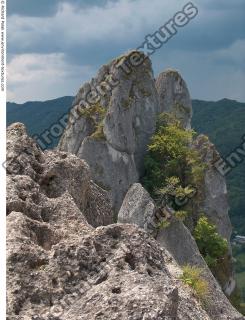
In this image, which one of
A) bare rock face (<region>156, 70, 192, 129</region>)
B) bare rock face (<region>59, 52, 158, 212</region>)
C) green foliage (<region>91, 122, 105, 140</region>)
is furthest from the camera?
bare rock face (<region>156, 70, 192, 129</region>)

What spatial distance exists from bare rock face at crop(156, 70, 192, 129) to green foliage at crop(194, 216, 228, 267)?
57.0 ft

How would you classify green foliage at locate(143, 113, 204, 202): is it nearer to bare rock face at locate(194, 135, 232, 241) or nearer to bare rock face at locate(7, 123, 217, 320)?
bare rock face at locate(194, 135, 232, 241)

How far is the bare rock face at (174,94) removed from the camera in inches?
2397

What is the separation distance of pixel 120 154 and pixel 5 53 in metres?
43.3

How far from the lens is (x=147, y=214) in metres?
30.6

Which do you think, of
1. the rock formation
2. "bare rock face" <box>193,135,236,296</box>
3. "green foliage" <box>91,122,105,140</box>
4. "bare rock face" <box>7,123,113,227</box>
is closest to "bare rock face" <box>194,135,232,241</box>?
"bare rock face" <box>193,135,236,296</box>

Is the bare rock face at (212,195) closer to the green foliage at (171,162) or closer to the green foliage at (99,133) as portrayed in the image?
the green foliage at (171,162)

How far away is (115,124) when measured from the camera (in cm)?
5031

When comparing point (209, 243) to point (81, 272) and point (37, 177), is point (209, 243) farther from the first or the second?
point (81, 272)

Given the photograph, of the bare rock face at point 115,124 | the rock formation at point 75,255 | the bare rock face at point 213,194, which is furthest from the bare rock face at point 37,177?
the bare rock face at point 213,194

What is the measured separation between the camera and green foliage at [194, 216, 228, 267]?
44156 millimetres

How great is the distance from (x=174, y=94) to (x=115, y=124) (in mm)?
13644

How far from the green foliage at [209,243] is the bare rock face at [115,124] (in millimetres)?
7356

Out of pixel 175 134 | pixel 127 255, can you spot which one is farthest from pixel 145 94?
pixel 127 255
